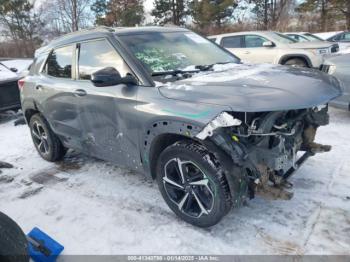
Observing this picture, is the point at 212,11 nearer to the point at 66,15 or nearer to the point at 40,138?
the point at 66,15

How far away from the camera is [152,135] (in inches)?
123

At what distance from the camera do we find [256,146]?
2.80m

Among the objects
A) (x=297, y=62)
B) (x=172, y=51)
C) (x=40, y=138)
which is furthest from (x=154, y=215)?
(x=297, y=62)

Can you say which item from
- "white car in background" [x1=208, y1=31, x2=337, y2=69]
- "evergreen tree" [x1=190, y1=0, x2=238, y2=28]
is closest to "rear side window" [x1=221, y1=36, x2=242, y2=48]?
"white car in background" [x1=208, y1=31, x2=337, y2=69]

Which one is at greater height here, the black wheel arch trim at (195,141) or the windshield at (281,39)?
the windshield at (281,39)

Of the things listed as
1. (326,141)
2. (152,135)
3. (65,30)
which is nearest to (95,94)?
(152,135)

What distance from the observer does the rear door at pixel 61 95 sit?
4141 mm

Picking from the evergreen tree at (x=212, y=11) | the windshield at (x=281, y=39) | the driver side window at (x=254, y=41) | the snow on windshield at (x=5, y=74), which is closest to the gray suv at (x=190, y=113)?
the snow on windshield at (x=5, y=74)

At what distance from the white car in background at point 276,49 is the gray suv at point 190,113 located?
5726 millimetres

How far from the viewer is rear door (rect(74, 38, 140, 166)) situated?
3.36m

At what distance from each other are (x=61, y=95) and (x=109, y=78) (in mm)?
1418

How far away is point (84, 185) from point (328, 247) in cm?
291

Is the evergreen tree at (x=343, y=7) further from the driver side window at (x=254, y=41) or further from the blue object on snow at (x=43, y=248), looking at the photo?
the blue object on snow at (x=43, y=248)

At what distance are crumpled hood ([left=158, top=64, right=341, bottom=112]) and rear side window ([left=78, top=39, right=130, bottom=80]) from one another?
2.12 ft
